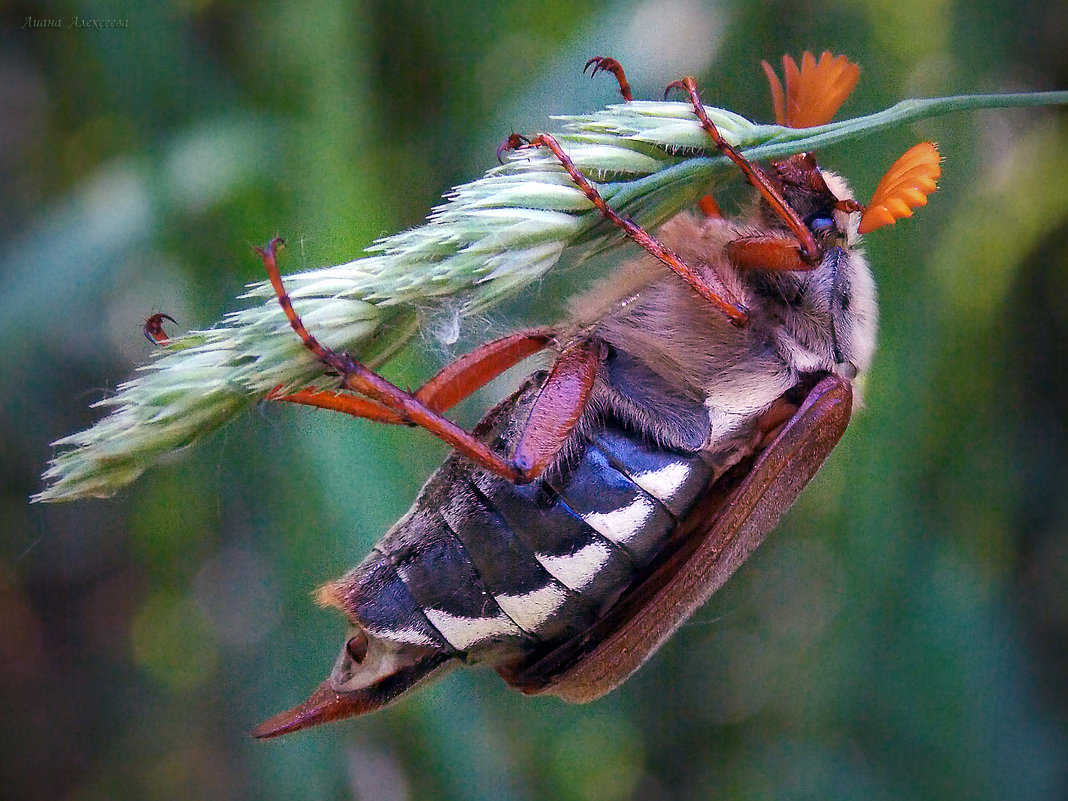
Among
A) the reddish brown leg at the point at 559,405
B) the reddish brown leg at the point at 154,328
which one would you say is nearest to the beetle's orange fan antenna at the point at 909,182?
the reddish brown leg at the point at 559,405

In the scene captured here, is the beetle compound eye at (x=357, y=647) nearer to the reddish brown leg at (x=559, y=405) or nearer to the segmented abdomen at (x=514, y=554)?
the segmented abdomen at (x=514, y=554)

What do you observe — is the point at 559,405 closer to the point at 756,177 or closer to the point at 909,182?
the point at 756,177

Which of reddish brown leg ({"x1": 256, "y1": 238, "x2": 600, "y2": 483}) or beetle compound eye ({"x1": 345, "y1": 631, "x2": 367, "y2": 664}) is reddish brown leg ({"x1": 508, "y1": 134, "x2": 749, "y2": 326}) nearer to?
reddish brown leg ({"x1": 256, "y1": 238, "x2": 600, "y2": 483})

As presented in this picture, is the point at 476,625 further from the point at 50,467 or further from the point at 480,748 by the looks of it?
the point at 480,748

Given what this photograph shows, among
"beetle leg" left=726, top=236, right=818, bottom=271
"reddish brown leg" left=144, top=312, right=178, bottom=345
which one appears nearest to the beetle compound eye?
"reddish brown leg" left=144, top=312, right=178, bottom=345

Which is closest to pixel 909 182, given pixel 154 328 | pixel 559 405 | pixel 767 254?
pixel 767 254

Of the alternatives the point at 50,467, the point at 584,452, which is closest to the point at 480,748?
the point at 584,452
